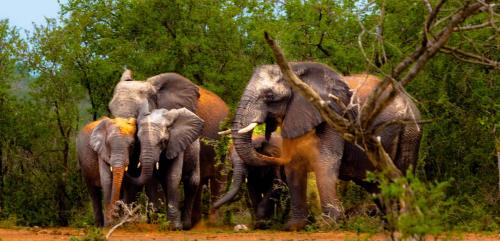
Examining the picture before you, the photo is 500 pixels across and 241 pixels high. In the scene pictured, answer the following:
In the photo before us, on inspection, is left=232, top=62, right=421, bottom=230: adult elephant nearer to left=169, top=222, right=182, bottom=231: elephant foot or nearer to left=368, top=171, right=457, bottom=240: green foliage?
left=169, top=222, right=182, bottom=231: elephant foot

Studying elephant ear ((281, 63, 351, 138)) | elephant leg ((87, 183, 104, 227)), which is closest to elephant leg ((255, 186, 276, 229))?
elephant ear ((281, 63, 351, 138))

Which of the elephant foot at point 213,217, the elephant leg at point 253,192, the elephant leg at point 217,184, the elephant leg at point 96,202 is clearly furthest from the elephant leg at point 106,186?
the elephant leg at point 217,184

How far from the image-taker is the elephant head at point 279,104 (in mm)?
17016

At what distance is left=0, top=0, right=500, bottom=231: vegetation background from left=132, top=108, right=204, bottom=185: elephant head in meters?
2.71

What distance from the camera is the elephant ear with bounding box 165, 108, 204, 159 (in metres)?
19.5

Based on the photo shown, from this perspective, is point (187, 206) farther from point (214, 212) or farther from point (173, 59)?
point (173, 59)

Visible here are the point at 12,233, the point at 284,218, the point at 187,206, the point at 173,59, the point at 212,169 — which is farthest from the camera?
the point at 173,59

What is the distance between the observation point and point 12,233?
17.3 meters

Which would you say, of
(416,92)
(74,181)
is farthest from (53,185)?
(416,92)

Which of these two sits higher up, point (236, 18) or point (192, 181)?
point (236, 18)

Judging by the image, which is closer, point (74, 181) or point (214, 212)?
point (214, 212)

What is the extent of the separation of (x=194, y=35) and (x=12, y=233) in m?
7.84

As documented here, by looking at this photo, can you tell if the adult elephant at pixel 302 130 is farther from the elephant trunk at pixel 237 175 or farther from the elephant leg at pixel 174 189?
the elephant leg at pixel 174 189

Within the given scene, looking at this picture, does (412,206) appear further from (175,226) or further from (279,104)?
(175,226)
